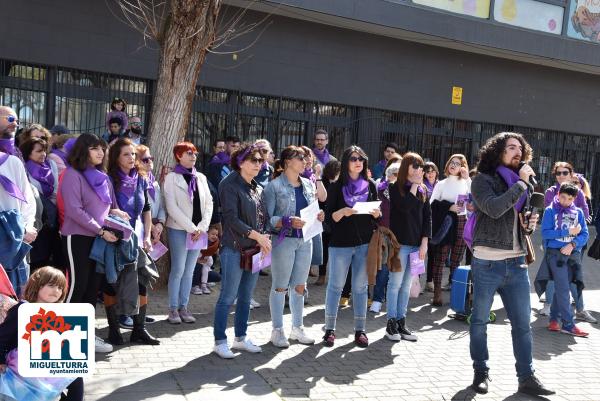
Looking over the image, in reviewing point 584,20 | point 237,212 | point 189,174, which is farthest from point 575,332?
point 584,20

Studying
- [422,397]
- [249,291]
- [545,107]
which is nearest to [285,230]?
[249,291]

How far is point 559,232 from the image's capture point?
7.54m

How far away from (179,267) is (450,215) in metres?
3.90

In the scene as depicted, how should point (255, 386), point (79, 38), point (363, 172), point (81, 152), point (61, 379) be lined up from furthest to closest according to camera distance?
point (79, 38), point (363, 172), point (81, 152), point (255, 386), point (61, 379)

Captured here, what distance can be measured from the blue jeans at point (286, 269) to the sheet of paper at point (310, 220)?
9cm

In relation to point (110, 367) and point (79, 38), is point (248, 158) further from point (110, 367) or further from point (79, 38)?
point (79, 38)

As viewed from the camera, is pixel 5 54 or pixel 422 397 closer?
pixel 422 397

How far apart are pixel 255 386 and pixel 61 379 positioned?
1912mm

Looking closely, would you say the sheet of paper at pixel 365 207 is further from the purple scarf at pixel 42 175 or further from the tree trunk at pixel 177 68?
the purple scarf at pixel 42 175

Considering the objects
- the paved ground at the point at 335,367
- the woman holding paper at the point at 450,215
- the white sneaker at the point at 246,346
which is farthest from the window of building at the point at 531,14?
the white sneaker at the point at 246,346

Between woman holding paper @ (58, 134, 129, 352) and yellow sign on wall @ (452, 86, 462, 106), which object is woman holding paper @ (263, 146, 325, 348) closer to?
woman holding paper @ (58, 134, 129, 352)

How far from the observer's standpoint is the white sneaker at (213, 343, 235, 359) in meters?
5.64

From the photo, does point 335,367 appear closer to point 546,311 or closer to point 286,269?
point 286,269

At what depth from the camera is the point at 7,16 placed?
33.0 feet
